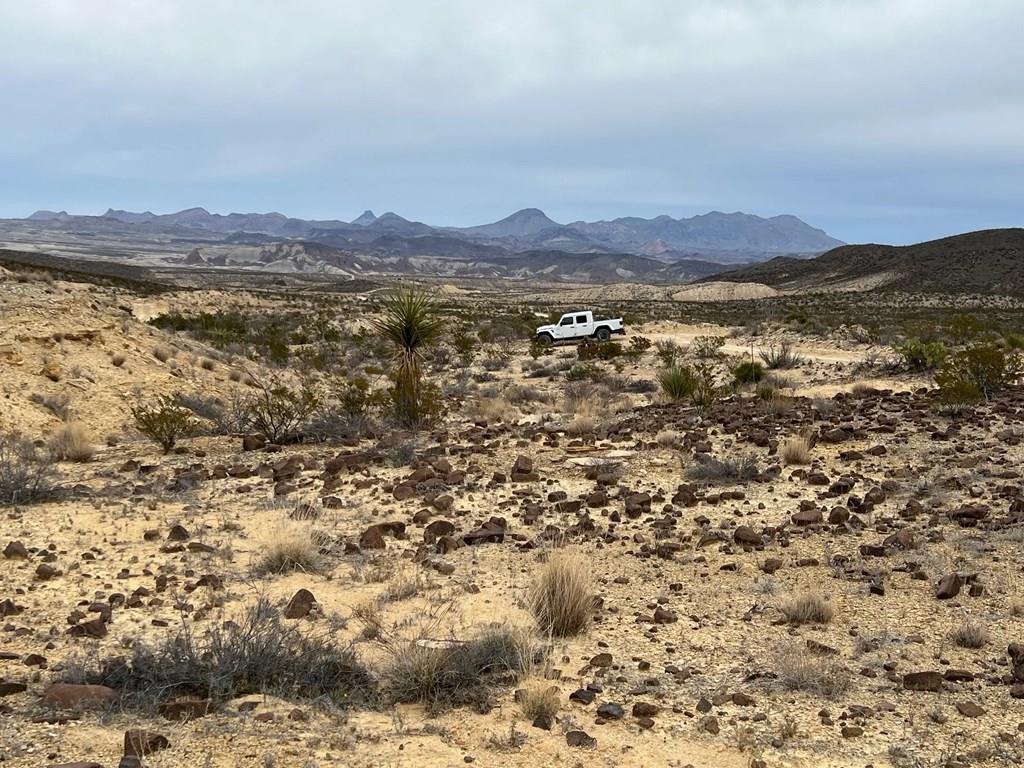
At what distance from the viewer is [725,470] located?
9.74 m

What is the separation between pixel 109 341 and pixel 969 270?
92878 mm

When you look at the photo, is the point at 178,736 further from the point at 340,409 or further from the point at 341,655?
the point at 340,409

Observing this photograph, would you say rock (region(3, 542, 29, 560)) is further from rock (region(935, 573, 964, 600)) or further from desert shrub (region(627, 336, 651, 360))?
desert shrub (region(627, 336, 651, 360))

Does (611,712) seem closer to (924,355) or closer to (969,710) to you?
(969,710)

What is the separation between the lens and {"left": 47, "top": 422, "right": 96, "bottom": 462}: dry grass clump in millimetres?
11281

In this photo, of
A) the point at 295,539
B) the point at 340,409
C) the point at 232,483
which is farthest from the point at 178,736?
the point at 340,409

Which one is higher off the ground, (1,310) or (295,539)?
(1,310)

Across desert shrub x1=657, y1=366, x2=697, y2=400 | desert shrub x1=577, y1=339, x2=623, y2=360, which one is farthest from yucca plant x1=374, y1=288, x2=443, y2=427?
desert shrub x1=577, y1=339, x2=623, y2=360

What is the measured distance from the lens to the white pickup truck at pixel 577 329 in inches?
1342

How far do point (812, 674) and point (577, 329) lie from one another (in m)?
29.7

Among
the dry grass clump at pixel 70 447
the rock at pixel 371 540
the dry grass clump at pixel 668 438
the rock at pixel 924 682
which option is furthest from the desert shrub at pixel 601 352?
the rock at pixel 924 682

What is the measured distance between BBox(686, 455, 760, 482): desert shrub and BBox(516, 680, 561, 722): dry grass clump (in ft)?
18.2

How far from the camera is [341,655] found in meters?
4.99

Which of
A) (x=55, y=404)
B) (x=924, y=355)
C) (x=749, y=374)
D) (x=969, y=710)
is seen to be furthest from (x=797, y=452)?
(x=55, y=404)
